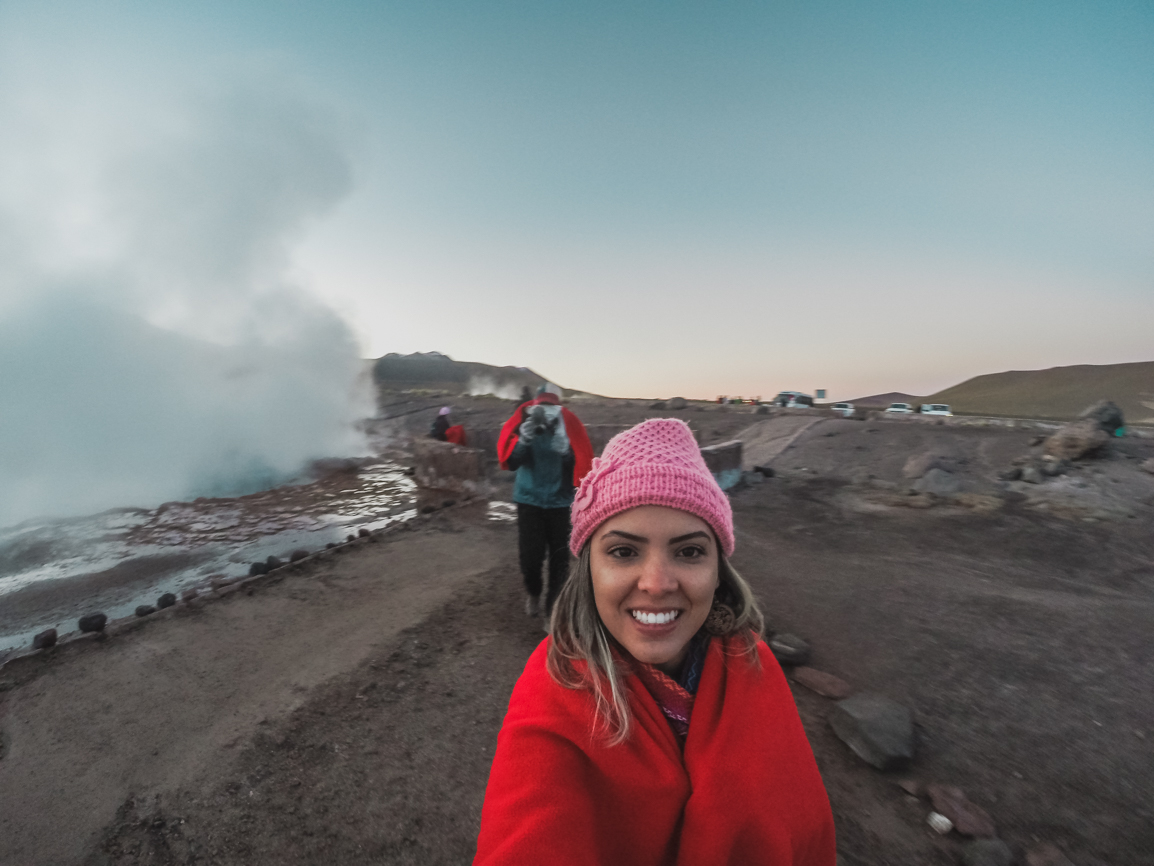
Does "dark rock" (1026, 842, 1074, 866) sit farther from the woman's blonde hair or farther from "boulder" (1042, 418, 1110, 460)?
"boulder" (1042, 418, 1110, 460)

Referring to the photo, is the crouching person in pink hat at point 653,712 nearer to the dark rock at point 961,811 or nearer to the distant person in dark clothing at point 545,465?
the dark rock at point 961,811

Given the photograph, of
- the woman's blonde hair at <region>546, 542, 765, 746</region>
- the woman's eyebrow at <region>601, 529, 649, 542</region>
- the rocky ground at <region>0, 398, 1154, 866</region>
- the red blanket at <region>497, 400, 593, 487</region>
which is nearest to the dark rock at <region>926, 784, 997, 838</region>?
the rocky ground at <region>0, 398, 1154, 866</region>

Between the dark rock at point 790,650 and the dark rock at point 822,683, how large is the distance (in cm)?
10

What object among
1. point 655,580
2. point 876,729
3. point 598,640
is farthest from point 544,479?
point 655,580

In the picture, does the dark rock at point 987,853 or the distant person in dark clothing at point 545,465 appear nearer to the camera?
the dark rock at point 987,853

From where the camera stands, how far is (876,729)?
10.1 ft

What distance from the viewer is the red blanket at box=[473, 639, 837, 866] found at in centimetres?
119

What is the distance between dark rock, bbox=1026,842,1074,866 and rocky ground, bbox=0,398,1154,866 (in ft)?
0.08

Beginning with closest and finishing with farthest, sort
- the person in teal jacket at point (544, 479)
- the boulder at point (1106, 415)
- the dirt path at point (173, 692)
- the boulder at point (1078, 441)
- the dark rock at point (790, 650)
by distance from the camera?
the dirt path at point (173, 692), the dark rock at point (790, 650), the person in teal jacket at point (544, 479), the boulder at point (1078, 441), the boulder at point (1106, 415)

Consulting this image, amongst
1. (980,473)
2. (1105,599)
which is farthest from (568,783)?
(980,473)

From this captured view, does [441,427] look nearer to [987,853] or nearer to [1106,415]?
[987,853]

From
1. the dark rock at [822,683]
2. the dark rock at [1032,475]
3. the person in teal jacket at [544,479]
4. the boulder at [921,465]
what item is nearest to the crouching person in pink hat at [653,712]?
the dark rock at [822,683]

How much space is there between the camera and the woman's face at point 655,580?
4.69 ft

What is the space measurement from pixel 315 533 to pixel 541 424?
5.69m
